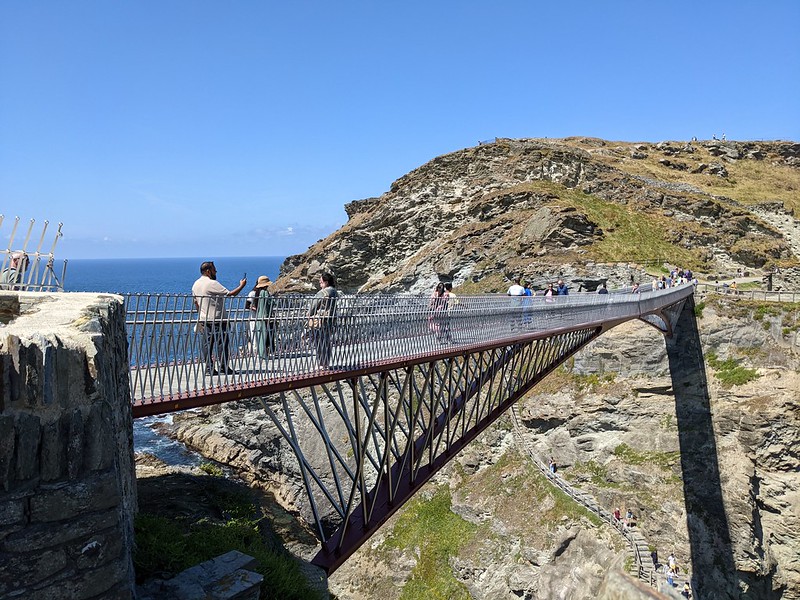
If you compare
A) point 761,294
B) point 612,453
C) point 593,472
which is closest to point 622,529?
point 593,472

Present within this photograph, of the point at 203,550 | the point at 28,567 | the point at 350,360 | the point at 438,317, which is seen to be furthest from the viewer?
the point at 438,317

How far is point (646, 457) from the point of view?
23.4 meters

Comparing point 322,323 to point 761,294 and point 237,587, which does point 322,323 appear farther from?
point 761,294

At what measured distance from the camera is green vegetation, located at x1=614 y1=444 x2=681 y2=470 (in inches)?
902

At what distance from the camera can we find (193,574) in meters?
5.20

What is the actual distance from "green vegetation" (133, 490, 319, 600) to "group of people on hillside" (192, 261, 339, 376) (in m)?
1.97

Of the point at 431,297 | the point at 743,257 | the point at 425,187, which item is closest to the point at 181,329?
the point at 431,297

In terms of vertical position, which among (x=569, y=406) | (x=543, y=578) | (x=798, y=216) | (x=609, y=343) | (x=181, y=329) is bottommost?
(x=543, y=578)

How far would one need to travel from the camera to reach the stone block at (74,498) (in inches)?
135

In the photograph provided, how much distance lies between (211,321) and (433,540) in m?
20.7

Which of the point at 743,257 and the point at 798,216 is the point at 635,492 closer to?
the point at 743,257

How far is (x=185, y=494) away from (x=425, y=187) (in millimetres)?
40678

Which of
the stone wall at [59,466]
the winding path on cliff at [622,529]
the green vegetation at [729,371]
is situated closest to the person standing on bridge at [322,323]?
the stone wall at [59,466]

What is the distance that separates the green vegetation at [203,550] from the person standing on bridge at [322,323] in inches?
113
